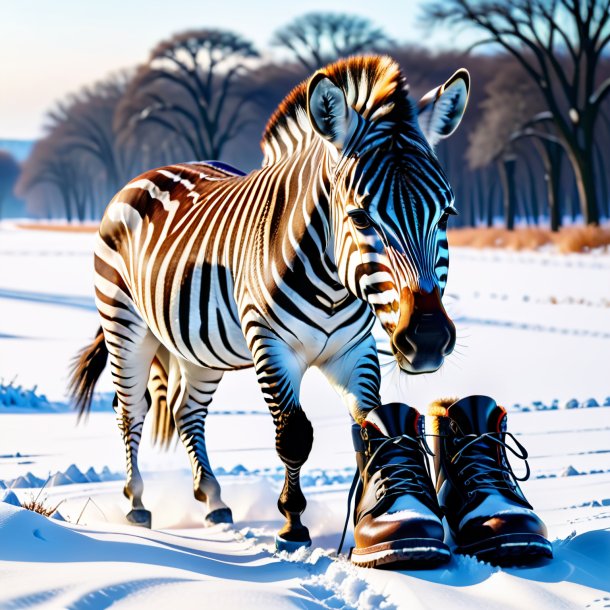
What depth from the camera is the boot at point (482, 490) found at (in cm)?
278

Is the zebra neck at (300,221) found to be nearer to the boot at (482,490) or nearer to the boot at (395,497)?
the boot at (395,497)

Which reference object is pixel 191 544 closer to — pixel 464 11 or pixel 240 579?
pixel 240 579

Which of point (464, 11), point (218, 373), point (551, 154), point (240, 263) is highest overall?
point (464, 11)

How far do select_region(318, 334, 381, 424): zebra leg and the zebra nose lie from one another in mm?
621

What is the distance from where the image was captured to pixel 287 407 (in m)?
3.19

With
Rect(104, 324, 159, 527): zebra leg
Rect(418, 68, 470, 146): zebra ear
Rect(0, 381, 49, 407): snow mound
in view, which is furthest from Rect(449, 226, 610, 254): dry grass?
Rect(418, 68, 470, 146): zebra ear

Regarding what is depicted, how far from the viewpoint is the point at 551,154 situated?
2845 cm

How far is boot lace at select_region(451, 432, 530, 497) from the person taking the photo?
3029mm

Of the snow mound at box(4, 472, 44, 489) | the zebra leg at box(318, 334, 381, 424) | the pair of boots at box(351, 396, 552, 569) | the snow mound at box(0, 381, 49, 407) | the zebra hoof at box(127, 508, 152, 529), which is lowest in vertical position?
the zebra hoof at box(127, 508, 152, 529)

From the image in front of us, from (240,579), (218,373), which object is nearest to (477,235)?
(218,373)

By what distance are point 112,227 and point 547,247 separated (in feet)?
58.2

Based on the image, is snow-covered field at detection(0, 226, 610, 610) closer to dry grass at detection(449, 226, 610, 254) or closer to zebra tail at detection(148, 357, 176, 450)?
zebra tail at detection(148, 357, 176, 450)

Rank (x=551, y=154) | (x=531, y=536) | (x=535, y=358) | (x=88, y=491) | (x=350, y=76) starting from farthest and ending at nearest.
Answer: (x=551, y=154) < (x=535, y=358) < (x=88, y=491) < (x=350, y=76) < (x=531, y=536)

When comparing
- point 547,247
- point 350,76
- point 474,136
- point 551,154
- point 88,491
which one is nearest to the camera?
point 350,76
